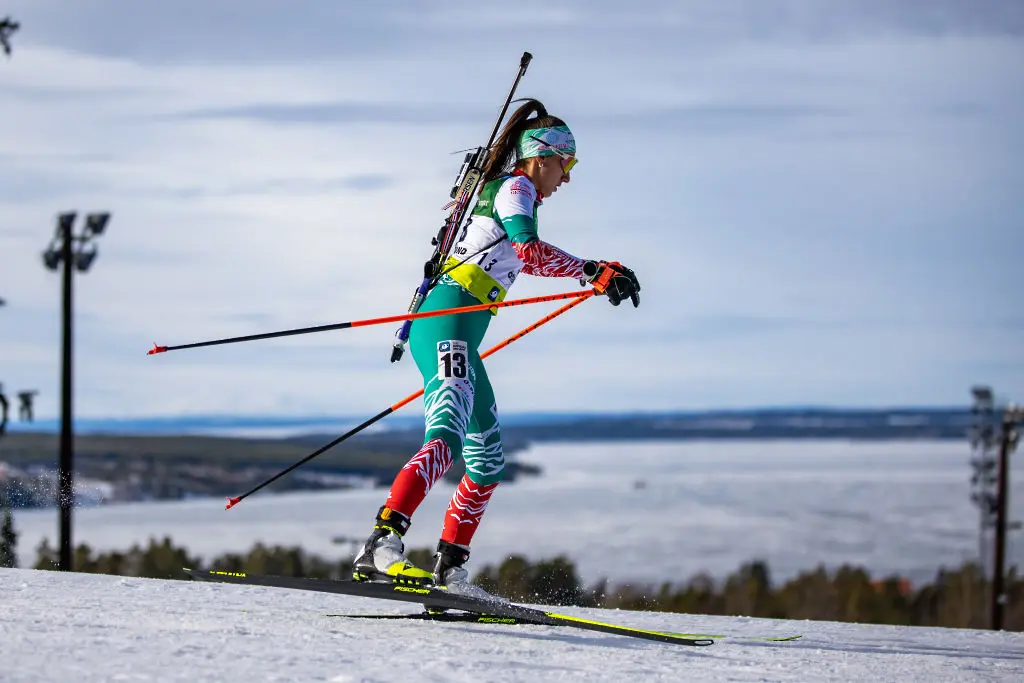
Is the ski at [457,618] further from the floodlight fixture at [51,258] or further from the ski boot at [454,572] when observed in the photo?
the floodlight fixture at [51,258]

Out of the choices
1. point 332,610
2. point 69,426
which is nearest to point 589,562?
point 69,426

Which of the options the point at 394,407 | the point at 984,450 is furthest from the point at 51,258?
the point at 984,450

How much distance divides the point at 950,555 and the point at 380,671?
81796 mm

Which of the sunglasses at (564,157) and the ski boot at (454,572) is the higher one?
the sunglasses at (564,157)

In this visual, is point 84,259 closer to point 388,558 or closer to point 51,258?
point 51,258

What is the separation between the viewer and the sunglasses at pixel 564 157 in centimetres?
586

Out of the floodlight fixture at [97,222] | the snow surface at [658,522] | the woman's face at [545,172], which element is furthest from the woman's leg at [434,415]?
the snow surface at [658,522]

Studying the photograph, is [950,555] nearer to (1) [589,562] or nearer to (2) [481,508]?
(1) [589,562]

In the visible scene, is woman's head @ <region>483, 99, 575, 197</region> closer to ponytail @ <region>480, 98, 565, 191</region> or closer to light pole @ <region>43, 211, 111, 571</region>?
ponytail @ <region>480, 98, 565, 191</region>

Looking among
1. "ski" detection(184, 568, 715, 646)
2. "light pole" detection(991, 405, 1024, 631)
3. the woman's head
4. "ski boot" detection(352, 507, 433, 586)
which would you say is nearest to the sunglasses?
the woman's head

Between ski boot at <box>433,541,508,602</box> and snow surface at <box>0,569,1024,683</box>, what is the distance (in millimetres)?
158

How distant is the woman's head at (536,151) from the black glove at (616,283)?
22.2 inches

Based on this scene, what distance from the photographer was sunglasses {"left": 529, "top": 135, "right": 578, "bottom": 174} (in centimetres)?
586

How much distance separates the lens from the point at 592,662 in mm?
5000
